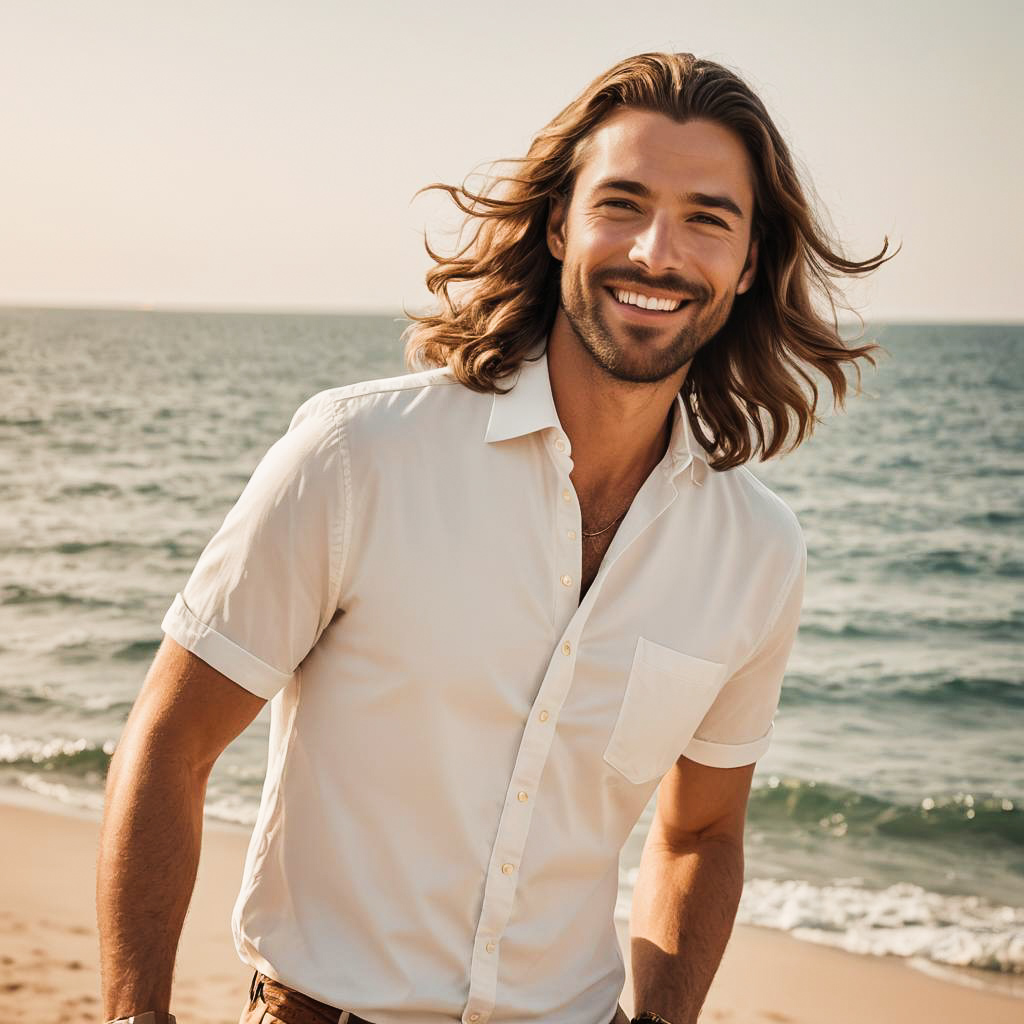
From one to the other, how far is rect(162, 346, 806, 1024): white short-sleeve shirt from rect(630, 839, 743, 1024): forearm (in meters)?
0.20

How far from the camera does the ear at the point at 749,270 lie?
2.90 metres

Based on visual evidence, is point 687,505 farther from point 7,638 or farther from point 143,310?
point 143,310

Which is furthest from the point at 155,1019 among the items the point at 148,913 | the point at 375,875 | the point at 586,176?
the point at 586,176

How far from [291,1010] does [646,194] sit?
5.29 ft

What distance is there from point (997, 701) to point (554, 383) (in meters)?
11.5

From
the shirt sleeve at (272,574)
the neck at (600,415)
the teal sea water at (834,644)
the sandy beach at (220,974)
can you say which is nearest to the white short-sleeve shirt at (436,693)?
the shirt sleeve at (272,574)

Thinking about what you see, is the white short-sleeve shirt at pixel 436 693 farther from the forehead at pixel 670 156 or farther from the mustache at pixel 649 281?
the forehead at pixel 670 156

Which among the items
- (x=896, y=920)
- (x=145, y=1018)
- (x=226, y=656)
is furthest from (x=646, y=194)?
(x=896, y=920)

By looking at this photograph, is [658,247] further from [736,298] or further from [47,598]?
[47,598]

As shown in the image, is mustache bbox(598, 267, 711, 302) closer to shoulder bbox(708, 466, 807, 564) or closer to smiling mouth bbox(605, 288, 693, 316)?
smiling mouth bbox(605, 288, 693, 316)

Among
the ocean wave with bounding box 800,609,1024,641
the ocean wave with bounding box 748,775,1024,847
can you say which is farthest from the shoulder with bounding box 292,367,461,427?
the ocean wave with bounding box 800,609,1024,641

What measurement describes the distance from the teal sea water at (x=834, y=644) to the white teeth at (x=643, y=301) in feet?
4.85

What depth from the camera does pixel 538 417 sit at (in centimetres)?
240

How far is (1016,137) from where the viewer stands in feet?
171
